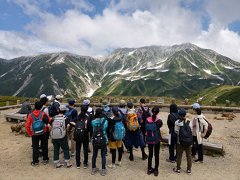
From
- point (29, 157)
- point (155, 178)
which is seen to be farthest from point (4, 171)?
point (155, 178)

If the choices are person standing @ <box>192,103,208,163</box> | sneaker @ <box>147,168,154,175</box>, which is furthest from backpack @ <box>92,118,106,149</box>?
person standing @ <box>192,103,208,163</box>

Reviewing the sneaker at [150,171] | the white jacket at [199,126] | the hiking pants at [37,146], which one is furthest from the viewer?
the white jacket at [199,126]

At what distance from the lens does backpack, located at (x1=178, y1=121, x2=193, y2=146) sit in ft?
27.6

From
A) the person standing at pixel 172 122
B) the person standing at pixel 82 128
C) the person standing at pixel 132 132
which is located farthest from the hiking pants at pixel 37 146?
the person standing at pixel 172 122

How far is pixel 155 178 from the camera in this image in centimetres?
834

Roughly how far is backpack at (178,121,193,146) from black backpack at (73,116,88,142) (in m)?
3.40

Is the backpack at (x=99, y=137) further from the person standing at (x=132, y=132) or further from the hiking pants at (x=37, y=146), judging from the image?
the hiking pants at (x=37, y=146)

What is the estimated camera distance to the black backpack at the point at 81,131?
8.71m

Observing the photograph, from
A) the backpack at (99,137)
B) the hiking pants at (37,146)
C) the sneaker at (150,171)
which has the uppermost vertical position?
the backpack at (99,137)

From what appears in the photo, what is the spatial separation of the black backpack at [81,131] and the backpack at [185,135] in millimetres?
3398

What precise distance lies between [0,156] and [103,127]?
5.38 metres

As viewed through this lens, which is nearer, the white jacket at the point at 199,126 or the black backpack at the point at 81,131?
the black backpack at the point at 81,131

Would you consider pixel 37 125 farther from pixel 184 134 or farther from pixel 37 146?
pixel 184 134

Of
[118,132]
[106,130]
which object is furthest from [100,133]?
[118,132]
